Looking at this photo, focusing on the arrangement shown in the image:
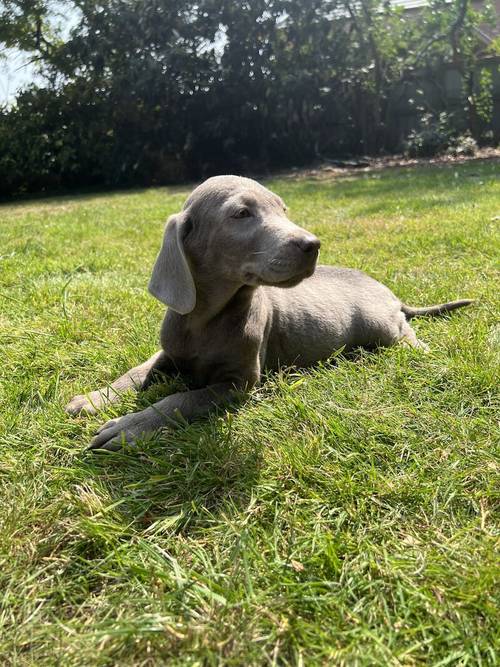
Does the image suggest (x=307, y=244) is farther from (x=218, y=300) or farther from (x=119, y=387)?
(x=119, y=387)

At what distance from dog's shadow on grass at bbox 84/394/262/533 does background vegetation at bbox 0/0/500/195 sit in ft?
48.3

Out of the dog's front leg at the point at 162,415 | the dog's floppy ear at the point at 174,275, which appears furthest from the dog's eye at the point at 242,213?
the dog's front leg at the point at 162,415

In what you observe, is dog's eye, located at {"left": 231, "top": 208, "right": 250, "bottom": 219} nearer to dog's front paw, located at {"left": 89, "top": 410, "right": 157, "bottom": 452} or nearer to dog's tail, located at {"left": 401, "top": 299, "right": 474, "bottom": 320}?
dog's front paw, located at {"left": 89, "top": 410, "right": 157, "bottom": 452}

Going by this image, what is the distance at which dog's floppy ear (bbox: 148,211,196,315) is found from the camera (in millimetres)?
2625

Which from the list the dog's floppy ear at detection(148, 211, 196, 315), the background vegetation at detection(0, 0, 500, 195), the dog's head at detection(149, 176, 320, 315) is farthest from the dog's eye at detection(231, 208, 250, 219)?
the background vegetation at detection(0, 0, 500, 195)

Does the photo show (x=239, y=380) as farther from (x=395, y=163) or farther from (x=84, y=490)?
(x=395, y=163)

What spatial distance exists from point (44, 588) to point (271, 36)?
17.2 meters

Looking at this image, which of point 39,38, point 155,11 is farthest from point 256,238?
point 39,38

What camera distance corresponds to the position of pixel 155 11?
15.7 m

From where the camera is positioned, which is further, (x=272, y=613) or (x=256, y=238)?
(x=256, y=238)

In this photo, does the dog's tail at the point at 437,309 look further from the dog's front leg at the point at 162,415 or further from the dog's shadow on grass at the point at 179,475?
the dog's shadow on grass at the point at 179,475

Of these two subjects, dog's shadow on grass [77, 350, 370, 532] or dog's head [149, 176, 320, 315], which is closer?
dog's shadow on grass [77, 350, 370, 532]

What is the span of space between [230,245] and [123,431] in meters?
0.95

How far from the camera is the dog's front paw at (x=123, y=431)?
242 centimetres
